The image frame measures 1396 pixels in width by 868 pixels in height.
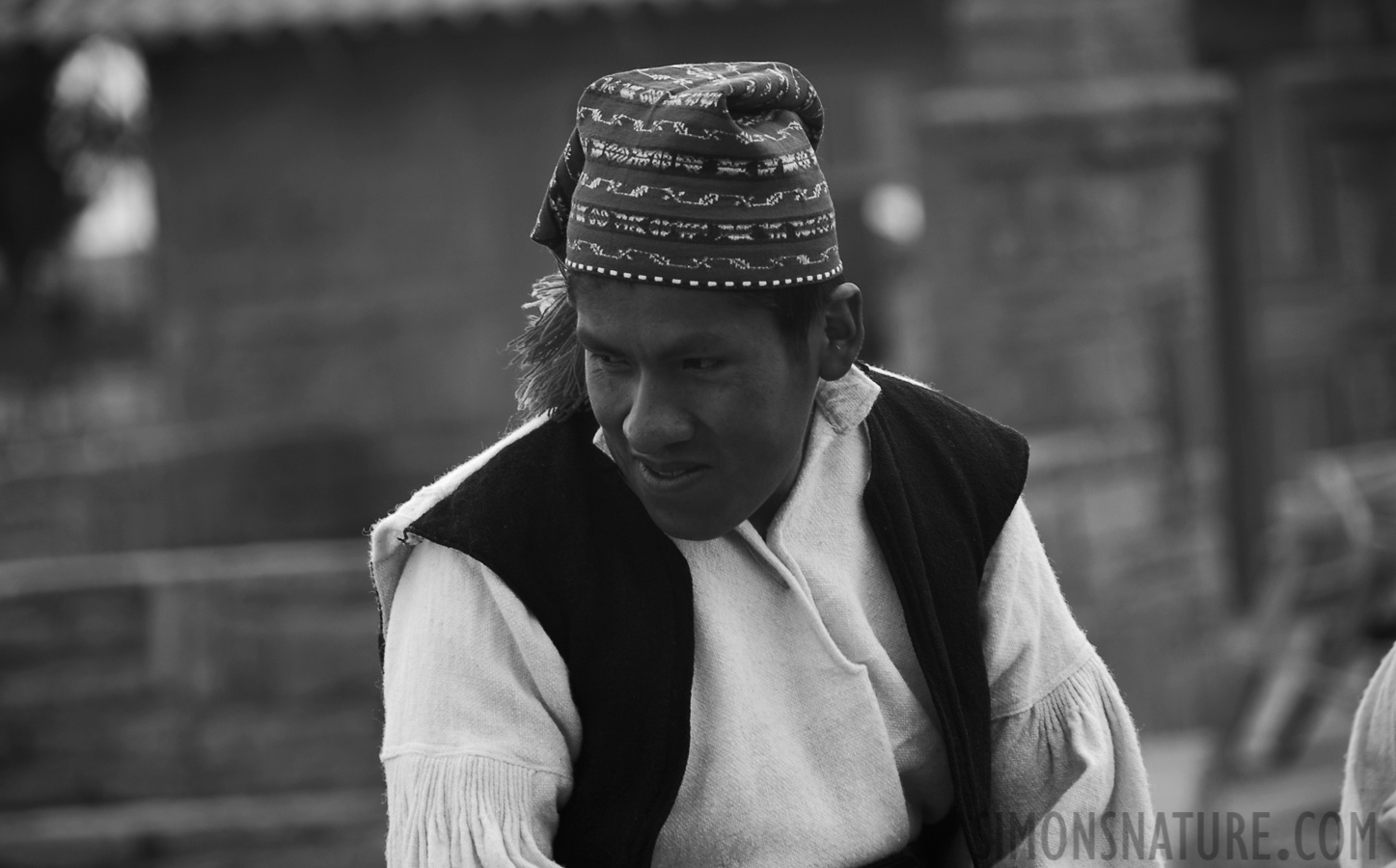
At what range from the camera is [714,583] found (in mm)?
1801

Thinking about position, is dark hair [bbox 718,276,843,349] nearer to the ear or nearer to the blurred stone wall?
the ear

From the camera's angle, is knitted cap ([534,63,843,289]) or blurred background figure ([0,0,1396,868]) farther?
blurred background figure ([0,0,1396,868])

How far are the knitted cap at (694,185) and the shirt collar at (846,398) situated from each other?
0.77ft

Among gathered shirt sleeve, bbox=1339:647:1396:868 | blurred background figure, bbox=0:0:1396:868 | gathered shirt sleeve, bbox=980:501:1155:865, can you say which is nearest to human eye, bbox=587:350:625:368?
gathered shirt sleeve, bbox=980:501:1155:865

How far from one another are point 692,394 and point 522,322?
20.7 feet

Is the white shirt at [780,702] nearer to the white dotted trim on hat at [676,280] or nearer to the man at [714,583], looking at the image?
the man at [714,583]

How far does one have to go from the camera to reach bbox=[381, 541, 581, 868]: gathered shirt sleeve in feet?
5.34

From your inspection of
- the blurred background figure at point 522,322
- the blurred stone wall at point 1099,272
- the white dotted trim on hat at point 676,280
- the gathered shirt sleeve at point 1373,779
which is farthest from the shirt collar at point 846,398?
the blurred stone wall at point 1099,272

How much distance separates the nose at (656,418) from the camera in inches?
65.7

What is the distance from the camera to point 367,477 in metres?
8.34

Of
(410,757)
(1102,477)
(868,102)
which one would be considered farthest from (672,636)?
(868,102)

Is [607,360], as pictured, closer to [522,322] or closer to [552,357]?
[552,357]

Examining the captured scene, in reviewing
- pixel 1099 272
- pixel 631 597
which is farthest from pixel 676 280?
pixel 1099 272

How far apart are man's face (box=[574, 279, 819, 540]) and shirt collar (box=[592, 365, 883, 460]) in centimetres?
14
